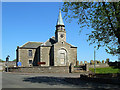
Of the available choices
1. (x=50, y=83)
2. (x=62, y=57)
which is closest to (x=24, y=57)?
(x=62, y=57)

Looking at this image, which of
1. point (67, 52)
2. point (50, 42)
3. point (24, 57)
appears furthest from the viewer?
point (50, 42)

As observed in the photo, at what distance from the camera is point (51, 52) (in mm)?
49312

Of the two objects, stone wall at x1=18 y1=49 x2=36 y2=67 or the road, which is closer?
the road

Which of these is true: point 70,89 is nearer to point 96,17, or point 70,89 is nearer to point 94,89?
point 94,89

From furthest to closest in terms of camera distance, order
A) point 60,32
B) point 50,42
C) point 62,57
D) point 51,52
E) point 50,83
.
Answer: point 50,42 < point 60,32 < point 51,52 < point 62,57 < point 50,83

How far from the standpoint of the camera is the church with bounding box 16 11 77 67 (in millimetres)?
47916

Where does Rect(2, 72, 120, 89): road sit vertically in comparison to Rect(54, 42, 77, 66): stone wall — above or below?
below

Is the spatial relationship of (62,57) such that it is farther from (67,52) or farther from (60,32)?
(60,32)

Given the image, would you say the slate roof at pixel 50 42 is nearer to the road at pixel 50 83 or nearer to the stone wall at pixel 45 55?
the stone wall at pixel 45 55

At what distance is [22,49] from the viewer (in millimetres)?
50812

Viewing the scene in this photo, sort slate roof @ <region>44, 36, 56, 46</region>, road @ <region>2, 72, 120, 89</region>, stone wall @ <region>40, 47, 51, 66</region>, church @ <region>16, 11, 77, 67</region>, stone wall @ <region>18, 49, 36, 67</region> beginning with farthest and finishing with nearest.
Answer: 1. stone wall @ <region>18, 49, 36, 67</region>
2. slate roof @ <region>44, 36, 56, 46</region>
3. stone wall @ <region>40, 47, 51, 66</region>
4. church @ <region>16, 11, 77, 67</region>
5. road @ <region>2, 72, 120, 89</region>

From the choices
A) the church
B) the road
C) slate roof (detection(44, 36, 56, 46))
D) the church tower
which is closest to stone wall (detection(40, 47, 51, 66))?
the church

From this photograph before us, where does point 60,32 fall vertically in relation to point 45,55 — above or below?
above

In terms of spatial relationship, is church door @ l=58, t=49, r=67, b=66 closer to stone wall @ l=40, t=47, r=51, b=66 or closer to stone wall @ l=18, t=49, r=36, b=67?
stone wall @ l=40, t=47, r=51, b=66
